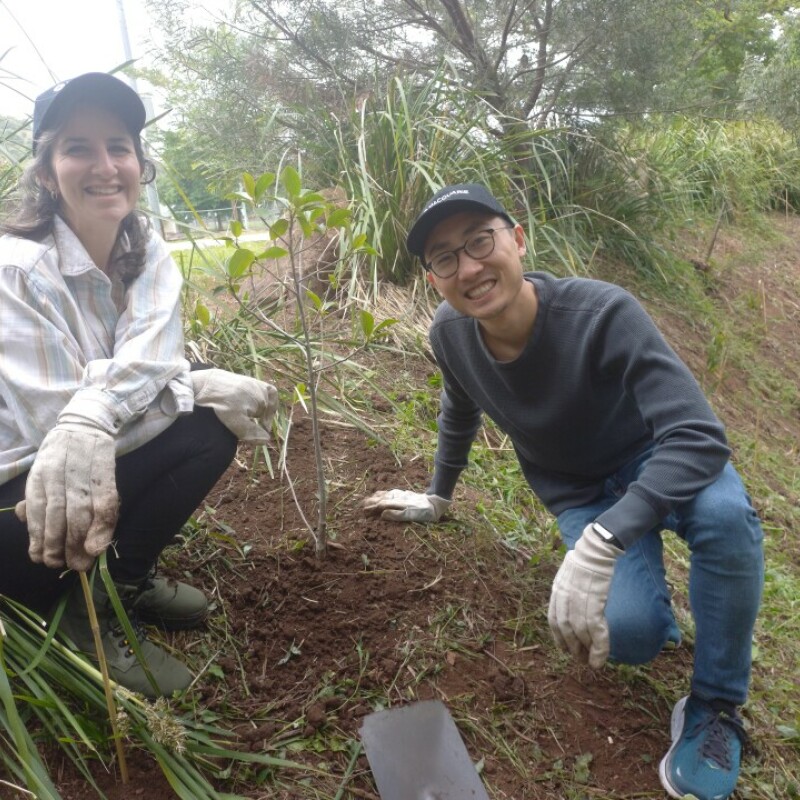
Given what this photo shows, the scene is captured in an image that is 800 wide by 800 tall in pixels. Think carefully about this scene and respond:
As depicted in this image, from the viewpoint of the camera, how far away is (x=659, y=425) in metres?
1.49

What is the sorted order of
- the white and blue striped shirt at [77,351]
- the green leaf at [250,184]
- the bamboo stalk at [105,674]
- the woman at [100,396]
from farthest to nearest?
the green leaf at [250,184] < the white and blue striped shirt at [77,351] < the woman at [100,396] < the bamboo stalk at [105,674]

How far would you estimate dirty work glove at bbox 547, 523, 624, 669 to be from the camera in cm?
139

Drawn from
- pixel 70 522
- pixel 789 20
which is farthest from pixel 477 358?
pixel 789 20

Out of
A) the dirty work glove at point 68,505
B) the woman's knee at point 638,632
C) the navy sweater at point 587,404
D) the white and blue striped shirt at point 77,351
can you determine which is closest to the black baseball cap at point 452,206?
the navy sweater at point 587,404

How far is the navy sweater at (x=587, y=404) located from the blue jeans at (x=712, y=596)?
9cm

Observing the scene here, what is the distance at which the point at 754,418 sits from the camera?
14.0ft

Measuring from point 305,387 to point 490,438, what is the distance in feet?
3.08

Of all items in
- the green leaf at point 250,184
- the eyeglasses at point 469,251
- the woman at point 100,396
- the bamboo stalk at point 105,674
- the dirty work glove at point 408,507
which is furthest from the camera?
the dirty work glove at point 408,507

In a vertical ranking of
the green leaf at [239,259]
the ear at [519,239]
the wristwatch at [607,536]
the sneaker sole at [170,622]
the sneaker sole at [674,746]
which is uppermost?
the ear at [519,239]

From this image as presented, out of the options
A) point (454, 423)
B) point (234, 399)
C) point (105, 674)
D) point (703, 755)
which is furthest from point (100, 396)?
point (703, 755)

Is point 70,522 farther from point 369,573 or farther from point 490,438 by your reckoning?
point 490,438

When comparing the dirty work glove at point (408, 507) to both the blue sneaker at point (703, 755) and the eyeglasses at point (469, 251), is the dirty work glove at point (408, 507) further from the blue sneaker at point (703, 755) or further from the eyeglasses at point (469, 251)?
the blue sneaker at point (703, 755)

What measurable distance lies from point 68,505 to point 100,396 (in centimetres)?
24

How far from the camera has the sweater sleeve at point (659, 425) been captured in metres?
1.43
